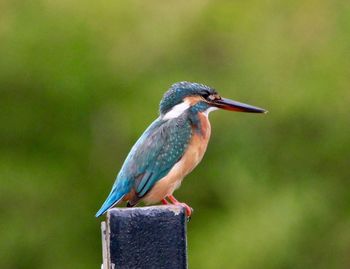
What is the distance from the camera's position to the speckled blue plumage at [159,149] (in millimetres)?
4641

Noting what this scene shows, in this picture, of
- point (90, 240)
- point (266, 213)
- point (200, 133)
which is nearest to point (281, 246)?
point (266, 213)

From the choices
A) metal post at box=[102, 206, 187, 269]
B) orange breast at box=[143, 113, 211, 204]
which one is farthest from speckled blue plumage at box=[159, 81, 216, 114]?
metal post at box=[102, 206, 187, 269]

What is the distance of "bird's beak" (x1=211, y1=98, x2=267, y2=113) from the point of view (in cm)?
500

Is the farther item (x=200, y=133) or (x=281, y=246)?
(x=281, y=246)

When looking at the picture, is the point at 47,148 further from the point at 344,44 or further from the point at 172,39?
the point at 344,44

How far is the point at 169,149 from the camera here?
4.87m

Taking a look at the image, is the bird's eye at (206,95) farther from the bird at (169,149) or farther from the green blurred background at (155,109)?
the green blurred background at (155,109)

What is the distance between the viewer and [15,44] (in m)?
12.1

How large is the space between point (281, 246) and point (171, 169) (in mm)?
6482

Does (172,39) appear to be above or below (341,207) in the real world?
above

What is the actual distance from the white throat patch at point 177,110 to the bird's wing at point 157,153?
38 mm

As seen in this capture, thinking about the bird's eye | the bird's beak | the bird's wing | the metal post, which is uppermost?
the bird's eye

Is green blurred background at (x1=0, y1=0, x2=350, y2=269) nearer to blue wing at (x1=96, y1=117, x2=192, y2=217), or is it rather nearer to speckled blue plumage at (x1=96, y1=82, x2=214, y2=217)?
speckled blue plumage at (x1=96, y1=82, x2=214, y2=217)

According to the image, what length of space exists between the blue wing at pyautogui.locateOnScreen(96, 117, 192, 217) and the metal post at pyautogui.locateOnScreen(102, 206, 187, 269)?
49.3 inches
